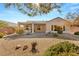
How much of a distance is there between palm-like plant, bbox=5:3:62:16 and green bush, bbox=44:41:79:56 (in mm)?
373

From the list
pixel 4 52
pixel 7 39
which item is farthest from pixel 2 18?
pixel 4 52

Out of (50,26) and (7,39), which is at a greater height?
(50,26)

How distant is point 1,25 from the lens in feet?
6.41

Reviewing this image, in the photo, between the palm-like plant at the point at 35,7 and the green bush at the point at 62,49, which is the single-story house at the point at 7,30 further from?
the green bush at the point at 62,49

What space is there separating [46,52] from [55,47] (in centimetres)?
11

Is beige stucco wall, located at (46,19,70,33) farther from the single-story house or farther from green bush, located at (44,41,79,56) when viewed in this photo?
the single-story house

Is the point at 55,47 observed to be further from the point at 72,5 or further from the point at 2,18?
the point at 2,18

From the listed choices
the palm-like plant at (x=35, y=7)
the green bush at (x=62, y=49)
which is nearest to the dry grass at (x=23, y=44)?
the green bush at (x=62, y=49)

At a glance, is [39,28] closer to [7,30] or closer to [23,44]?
[23,44]

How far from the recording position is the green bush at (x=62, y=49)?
193 centimetres

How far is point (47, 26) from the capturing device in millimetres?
1945

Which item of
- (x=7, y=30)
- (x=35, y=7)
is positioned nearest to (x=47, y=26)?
(x=35, y=7)

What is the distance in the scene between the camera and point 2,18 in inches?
76.2

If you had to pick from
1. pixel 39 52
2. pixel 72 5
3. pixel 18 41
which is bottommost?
pixel 39 52
